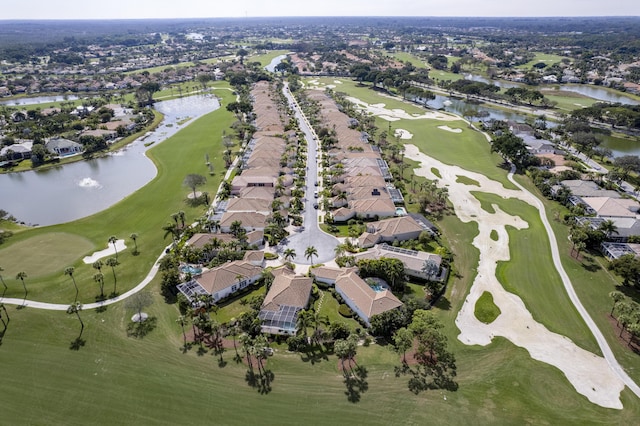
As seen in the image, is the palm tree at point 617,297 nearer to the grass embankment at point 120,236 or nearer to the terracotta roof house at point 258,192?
the terracotta roof house at point 258,192

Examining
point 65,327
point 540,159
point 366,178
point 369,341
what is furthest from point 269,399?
point 540,159

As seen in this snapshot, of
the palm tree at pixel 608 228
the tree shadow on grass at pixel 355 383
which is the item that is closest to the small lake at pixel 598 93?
the palm tree at pixel 608 228

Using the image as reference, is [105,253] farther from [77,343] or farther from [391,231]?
[391,231]

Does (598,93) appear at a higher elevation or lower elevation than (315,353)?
higher

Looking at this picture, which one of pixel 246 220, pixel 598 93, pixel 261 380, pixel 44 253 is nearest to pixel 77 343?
pixel 261 380

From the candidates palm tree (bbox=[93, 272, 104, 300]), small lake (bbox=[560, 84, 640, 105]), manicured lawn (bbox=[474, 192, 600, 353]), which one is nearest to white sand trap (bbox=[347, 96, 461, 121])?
manicured lawn (bbox=[474, 192, 600, 353])

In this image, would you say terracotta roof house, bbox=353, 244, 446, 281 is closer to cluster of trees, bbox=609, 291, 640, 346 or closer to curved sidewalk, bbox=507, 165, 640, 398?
curved sidewalk, bbox=507, 165, 640, 398
